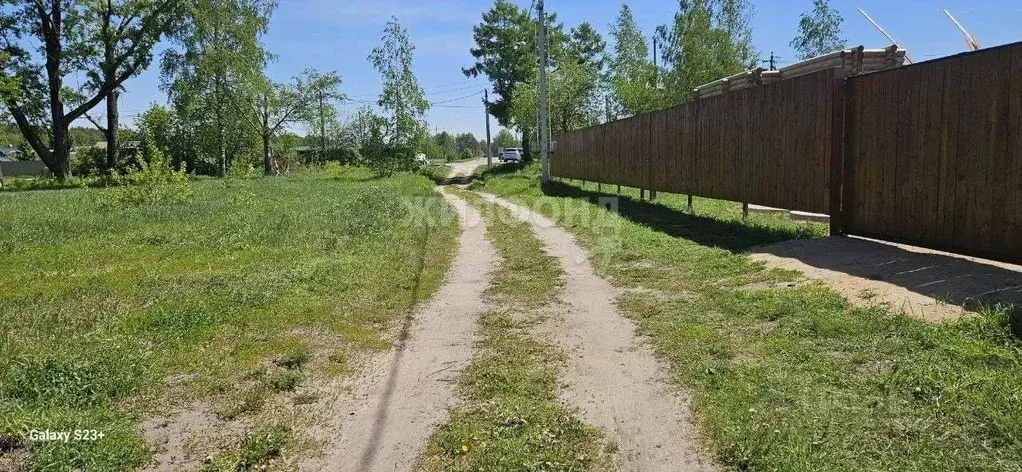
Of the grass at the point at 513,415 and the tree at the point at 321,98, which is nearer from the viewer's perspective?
the grass at the point at 513,415

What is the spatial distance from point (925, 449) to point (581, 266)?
5.56m

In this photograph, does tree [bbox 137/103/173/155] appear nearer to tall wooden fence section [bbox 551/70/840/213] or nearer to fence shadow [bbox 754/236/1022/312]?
tall wooden fence section [bbox 551/70/840/213]

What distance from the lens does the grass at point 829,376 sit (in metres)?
2.94

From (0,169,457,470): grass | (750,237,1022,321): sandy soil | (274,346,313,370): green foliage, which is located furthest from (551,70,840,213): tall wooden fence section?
(274,346,313,370): green foliage

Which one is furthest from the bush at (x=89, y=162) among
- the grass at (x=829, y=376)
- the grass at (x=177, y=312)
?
the grass at (x=829, y=376)

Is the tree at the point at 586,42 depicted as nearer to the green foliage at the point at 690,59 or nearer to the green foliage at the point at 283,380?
the green foliage at the point at 690,59

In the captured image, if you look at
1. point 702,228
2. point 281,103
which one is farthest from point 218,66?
point 702,228

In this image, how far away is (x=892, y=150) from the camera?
23.5 feet

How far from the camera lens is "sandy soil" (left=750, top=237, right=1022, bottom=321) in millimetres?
4883

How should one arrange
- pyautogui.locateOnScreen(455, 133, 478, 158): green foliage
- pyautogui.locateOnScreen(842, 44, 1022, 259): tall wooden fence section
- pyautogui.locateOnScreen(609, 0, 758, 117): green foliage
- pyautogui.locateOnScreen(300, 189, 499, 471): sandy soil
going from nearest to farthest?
pyautogui.locateOnScreen(300, 189, 499, 471): sandy soil < pyautogui.locateOnScreen(842, 44, 1022, 259): tall wooden fence section < pyautogui.locateOnScreen(609, 0, 758, 117): green foliage < pyautogui.locateOnScreen(455, 133, 478, 158): green foliage

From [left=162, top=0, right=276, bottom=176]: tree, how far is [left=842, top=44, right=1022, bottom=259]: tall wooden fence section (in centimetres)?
3870

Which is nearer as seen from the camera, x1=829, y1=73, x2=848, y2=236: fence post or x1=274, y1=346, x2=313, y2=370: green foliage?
x1=274, y1=346, x2=313, y2=370: green foliage

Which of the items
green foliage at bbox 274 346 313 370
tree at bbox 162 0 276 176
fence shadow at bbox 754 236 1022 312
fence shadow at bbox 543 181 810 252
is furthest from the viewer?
tree at bbox 162 0 276 176

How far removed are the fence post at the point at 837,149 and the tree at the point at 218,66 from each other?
38.1 metres
